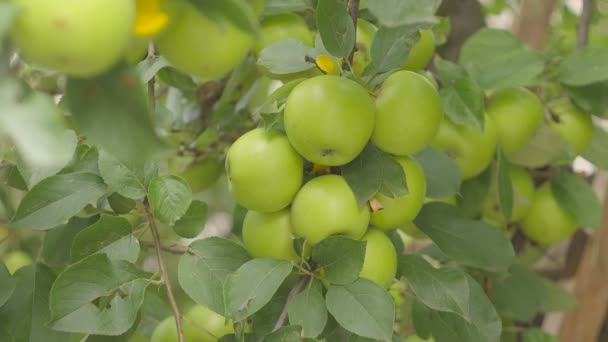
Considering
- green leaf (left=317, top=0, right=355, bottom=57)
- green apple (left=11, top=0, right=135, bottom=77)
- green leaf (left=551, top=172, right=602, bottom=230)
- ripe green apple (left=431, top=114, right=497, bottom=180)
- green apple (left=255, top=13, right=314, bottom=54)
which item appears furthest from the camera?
green leaf (left=551, top=172, right=602, bottom=230)

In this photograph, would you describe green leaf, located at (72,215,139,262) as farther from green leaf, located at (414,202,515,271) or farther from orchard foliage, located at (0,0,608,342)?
green leaf, located at (414,202,515,271)

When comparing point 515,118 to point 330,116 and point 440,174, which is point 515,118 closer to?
point 440,174

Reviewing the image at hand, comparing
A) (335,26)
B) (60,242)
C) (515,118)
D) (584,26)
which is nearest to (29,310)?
(60,242)

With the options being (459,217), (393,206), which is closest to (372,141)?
(393,206)

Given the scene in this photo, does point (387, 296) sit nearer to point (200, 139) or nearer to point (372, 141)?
point (372, 141)

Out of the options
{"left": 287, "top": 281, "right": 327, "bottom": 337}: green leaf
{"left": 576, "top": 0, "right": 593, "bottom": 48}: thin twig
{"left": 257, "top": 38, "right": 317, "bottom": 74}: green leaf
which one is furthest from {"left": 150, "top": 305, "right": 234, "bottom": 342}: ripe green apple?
{"left": 576, "top": 0, "right": 593, "bottom": 48}: thin twig

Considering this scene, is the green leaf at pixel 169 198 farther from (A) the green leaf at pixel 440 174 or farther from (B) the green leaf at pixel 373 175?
(A) the green leaf at pixel 440 174

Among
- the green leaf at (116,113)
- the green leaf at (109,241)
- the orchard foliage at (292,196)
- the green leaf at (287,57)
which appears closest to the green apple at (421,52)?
the orchard foliage at (292,196)
